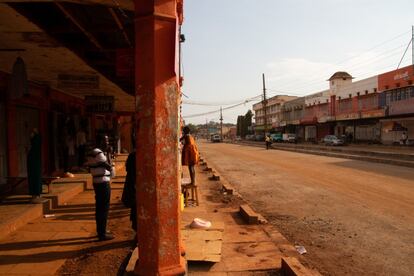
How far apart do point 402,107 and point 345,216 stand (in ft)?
112

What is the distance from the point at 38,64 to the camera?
10.9 metres

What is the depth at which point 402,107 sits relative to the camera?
1550 inches

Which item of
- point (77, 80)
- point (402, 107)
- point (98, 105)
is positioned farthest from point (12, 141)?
point (402, 107)

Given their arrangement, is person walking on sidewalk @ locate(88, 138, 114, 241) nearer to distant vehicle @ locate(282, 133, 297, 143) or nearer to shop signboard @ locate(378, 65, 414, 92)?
shop signboard @ locate(378, 65, 414, 92)

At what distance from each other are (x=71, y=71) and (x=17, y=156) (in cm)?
306

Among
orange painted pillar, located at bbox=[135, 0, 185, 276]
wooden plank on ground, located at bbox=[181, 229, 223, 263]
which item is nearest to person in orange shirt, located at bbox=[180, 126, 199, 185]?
wooden plank on ground, located at bbox=[181, 229, 223, 263]

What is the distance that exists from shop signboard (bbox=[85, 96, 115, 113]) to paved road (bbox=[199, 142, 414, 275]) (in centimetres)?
615

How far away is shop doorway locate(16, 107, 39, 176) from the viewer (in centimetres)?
1255

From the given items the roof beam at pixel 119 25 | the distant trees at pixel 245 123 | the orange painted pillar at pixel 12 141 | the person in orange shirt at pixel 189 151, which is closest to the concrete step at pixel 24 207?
the orange painted pillar at pixel 12 141

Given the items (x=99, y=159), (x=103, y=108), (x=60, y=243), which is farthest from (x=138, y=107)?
(x=103, y=108)

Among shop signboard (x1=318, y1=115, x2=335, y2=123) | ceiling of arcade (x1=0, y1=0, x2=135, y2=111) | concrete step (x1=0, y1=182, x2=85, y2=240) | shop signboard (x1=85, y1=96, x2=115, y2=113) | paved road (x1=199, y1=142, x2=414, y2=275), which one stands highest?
ceiling of arcade (x1=0, y1=0, x2=135, y2=111)

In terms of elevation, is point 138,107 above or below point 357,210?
above

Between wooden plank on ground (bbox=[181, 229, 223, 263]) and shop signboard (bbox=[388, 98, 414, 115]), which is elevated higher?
shop signboard (bbox=[388, 98, 414, 115])

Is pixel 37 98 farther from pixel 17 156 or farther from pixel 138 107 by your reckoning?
pixel 138 107
